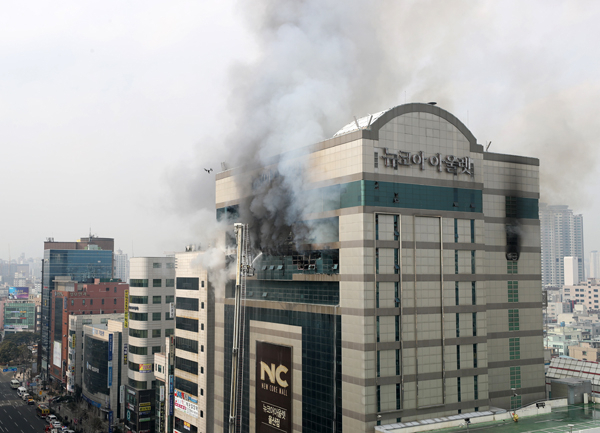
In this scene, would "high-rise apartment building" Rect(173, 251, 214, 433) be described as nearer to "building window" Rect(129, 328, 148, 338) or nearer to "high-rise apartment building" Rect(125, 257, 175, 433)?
"high-rise apartment building" Rect(125, 257, 175, 433)

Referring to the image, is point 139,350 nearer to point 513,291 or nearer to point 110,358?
point 110,358

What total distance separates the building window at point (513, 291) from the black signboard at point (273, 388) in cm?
2249

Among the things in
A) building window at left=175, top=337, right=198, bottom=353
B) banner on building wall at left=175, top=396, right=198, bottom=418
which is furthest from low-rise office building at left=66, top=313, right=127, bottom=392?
banner on building wall at left=175, top=396, right=198, bottom=418

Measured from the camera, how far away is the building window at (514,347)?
5583 cm

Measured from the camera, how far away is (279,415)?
54469 mm

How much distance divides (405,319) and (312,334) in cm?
862

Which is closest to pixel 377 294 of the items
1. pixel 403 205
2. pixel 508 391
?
pixel 403 205

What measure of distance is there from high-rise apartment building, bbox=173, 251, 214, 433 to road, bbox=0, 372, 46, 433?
54490mm

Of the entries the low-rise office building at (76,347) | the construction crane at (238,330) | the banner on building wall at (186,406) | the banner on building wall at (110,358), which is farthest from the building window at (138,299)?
the construction crane at (238,330)

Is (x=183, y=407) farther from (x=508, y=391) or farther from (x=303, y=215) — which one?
(x=508, y=391)

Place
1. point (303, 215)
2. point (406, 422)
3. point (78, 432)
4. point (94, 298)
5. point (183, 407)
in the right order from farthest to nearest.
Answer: point (94, 298), point (78, 432), point (183, 407), point (303, 215), point (406, 422)

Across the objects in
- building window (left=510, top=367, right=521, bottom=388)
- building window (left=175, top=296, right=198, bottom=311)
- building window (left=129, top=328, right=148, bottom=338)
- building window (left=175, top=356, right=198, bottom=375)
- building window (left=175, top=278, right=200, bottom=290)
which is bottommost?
building window (left=175, top=356, right=198, bottom=375)

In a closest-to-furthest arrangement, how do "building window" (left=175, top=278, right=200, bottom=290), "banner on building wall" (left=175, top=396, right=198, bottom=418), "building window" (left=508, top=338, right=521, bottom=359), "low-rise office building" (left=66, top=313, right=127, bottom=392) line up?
"building window" (left=508, top=338, right=521, bottom=359) → "banner on building wall" (left=175, top=396, right=198, bottom=418) → "building window" (left=175, top=278, right=200, bottom=290) → "low-rise office building" (left=66, top=313, right=127, bottom=392)

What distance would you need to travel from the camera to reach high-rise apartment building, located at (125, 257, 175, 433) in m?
99.1
